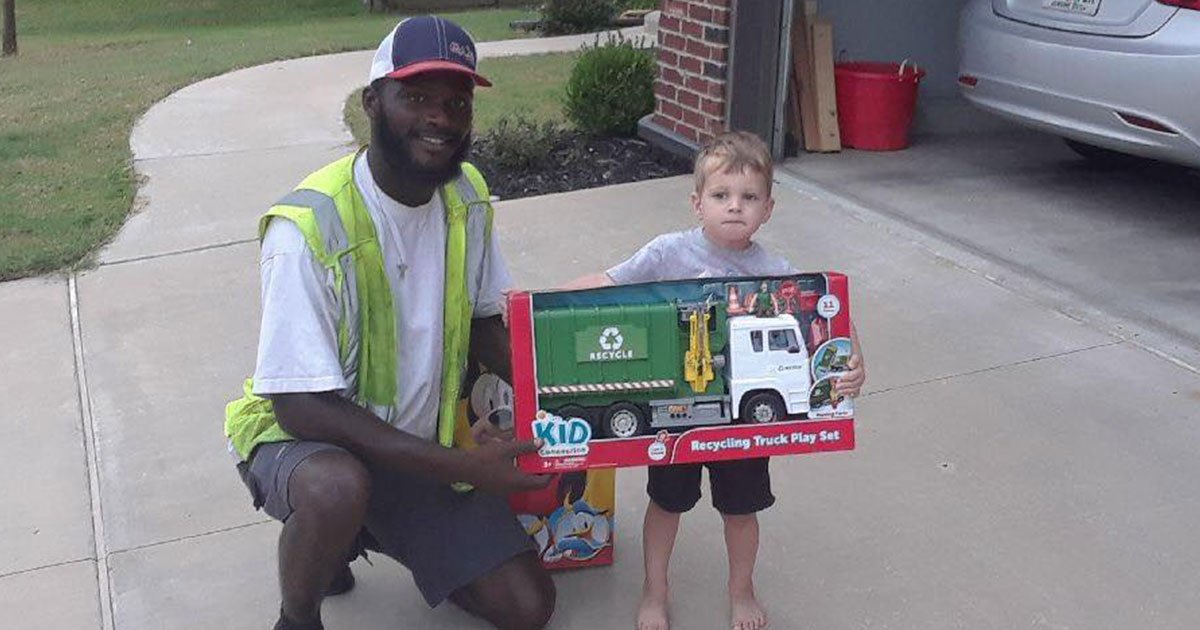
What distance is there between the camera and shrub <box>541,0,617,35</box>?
15586mm

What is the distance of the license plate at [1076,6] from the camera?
589 cm

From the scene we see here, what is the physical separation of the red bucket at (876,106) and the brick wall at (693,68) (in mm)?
837

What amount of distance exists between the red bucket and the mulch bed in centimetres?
99

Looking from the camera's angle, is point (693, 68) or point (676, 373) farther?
point (693, 68)

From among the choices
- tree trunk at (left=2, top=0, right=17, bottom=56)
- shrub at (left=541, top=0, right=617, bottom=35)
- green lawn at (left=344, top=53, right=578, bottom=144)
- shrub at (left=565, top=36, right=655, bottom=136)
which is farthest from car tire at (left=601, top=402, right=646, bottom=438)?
tree trunk at (left=2, top=0, right=17, bottom=56)

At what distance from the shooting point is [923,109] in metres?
8.00

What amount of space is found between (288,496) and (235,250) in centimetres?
350

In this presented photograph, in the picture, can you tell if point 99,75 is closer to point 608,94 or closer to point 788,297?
point 608,94

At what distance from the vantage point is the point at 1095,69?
5840mm

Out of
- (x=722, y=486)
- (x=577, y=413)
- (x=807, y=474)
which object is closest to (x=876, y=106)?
(x=807, y=474)

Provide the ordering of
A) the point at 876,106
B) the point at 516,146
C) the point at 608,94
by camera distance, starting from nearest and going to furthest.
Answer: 1. the point at 516,146
2. the point at 876,106
3. the point at 608,94

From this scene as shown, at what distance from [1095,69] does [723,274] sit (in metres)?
3.65

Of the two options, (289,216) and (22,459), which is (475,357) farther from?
(22,459)

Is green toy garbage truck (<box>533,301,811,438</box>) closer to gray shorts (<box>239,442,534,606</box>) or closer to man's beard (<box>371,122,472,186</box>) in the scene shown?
man's beard (<box>371,122,472,186</box>)
